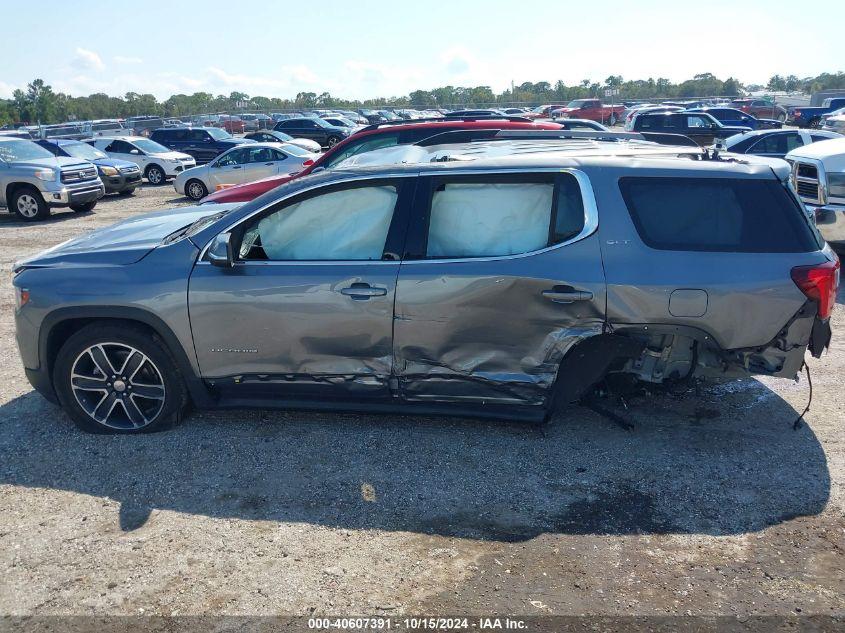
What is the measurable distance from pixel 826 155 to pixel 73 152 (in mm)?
17106

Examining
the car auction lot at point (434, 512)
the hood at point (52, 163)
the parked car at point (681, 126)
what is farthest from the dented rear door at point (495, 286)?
the parked car at point (681, 126)

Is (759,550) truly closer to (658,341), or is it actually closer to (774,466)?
(774,466)

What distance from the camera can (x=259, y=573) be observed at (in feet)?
11.0

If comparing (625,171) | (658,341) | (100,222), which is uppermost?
(625,171)

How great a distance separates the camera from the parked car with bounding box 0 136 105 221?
585 inches

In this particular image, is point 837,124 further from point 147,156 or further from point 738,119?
point 147,156

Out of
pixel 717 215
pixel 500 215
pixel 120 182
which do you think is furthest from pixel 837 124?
pixel 500 215

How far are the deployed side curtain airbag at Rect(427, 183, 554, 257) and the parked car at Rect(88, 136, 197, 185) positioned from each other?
19333mm

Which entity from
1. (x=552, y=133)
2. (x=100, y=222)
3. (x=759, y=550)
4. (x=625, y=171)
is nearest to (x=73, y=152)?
(x=100, y=222)

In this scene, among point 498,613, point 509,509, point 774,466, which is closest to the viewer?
point 498,613

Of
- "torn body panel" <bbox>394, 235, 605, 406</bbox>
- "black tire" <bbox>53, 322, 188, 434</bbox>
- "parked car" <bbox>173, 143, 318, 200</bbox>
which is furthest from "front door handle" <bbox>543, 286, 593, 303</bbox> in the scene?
"parked car" <bbox>173, 143, 318, 200</bbox>

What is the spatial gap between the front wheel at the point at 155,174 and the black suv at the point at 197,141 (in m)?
3.67

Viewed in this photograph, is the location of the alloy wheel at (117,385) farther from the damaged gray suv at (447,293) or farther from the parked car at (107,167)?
the parked car at (107,167)

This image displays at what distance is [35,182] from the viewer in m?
14.8
